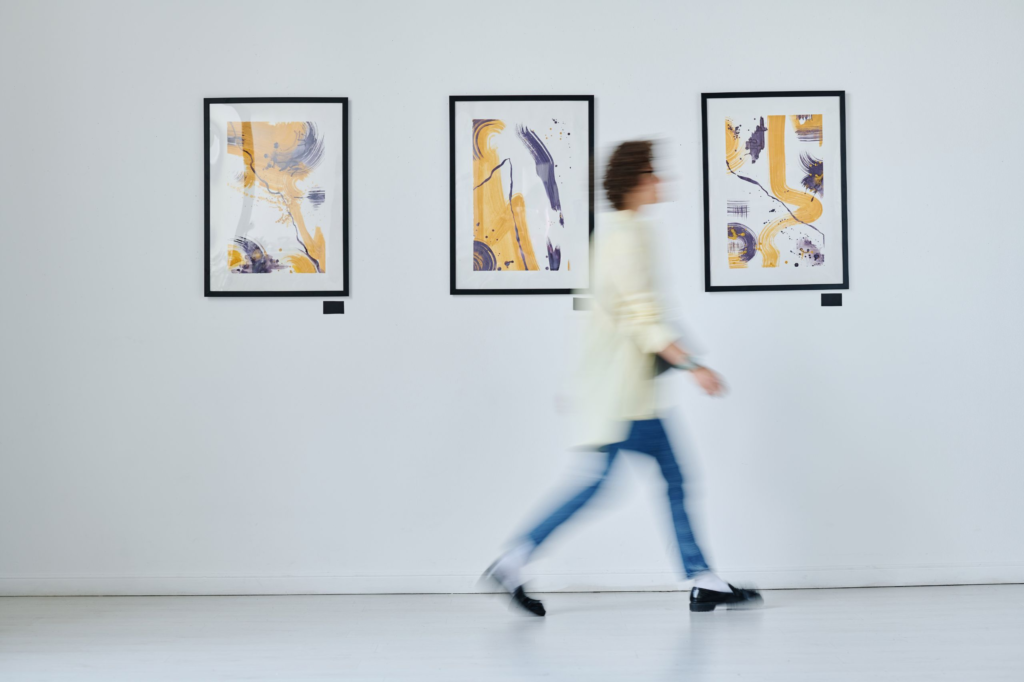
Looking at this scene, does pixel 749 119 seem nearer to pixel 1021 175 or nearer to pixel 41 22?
Answer: pixel 1021 175

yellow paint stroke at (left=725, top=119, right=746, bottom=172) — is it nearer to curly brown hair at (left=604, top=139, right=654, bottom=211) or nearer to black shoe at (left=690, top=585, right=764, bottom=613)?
curly brown hair at (left=604, top=139, right=654, bottom=211)

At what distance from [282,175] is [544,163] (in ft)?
3.08

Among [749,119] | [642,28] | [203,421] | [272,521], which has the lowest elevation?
[272,521]

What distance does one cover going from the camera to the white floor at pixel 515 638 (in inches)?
76.4

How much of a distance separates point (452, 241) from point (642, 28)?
103 cm

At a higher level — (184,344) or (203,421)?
(184,344)

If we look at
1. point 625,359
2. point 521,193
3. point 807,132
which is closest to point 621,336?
point 625,359

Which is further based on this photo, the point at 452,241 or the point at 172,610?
the point at 452,241

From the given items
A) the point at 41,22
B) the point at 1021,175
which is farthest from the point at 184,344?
the point at 1021,175

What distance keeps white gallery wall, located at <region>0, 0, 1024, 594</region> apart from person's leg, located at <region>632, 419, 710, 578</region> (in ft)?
1.12

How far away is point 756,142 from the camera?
271 cm

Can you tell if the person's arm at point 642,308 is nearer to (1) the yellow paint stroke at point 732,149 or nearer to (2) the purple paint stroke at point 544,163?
(2) the purple paint stroke at point 544,163

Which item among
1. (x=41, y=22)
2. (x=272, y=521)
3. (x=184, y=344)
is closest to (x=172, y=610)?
(x=272, y=521)

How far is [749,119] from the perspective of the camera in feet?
8.88
